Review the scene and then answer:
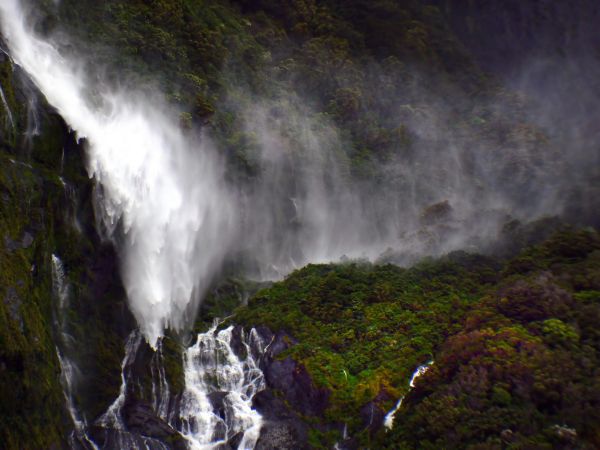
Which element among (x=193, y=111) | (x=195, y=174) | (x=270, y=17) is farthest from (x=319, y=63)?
(x=195, y=174)

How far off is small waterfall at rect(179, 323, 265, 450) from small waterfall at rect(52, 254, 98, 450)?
10.3 feet

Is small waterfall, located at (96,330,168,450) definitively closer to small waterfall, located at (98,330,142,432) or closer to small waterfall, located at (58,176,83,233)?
small waterfall, located at (98,330,142,432)

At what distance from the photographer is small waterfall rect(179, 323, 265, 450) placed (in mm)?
17578

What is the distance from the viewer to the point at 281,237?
109ft

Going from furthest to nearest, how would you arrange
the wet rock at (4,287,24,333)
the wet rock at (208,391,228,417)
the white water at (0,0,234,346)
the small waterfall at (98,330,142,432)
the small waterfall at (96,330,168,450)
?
the white water at (0,0,234,346) → the wet rock at (208,391,228,417) → the small waterfall at (98,330,142,432) → the small waterfall at (96,330,168,450) → the wet rock at (4,287,24,333)

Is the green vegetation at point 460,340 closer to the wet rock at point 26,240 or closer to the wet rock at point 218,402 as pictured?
the wet rock at point 218,402

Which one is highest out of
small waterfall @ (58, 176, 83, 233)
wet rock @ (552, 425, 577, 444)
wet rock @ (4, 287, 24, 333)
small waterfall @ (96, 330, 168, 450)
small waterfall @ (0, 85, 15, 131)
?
small waterfall @ (0, 85, 15, 131)

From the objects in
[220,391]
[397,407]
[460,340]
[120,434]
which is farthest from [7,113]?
[460,340]

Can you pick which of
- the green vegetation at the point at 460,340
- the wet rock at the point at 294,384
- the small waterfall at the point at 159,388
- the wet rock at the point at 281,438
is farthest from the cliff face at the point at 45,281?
the green vegetation at the point at 460,340

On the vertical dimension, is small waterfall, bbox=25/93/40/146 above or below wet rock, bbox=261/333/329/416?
above

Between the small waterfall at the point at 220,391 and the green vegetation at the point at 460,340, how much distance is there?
1.34 metres

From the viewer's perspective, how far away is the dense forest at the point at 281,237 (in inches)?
601

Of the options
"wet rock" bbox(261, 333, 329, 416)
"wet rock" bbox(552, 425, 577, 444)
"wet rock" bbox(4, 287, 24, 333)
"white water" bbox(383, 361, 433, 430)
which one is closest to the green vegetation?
"wet rock" bbox(552, 425, 577, 444)

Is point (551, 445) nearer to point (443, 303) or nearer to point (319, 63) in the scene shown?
point (443, 303)
